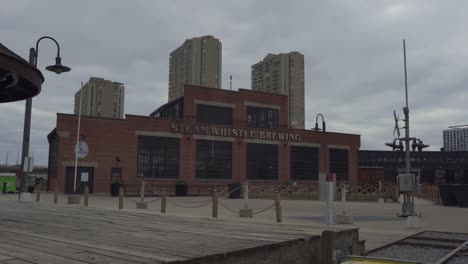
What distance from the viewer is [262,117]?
48.8 meters

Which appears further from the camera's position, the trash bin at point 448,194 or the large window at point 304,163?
the large window at point 304,163

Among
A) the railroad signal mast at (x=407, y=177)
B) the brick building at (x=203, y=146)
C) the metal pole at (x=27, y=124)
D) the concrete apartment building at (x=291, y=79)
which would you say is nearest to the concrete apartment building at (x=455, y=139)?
the concrete apartment building at (x=291, y=79)

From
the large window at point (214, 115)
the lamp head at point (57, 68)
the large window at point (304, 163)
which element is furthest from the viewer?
the large window at point (304, 163)

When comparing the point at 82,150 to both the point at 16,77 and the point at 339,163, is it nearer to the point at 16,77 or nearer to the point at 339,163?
the point at 339,163

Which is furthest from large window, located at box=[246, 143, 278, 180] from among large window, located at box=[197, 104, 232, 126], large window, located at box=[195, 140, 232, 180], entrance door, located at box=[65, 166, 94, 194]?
entrance door, located at box=[65, 166, 94, 194]

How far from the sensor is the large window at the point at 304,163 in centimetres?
4922

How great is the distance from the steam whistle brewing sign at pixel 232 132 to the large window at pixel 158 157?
130 centimetres

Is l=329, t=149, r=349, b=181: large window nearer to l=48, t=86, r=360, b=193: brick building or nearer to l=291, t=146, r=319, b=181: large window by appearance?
l=48, t=86, r=360, b=193: brick building

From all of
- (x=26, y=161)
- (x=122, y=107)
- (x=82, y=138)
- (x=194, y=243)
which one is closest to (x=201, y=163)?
(x=82, y=138)

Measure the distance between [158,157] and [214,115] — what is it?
7.18 m

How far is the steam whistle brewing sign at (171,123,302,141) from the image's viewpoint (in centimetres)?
4331

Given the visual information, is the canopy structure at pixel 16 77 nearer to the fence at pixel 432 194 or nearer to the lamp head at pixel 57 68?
the lamp head at pixel 57 68

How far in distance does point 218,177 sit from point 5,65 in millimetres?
37159

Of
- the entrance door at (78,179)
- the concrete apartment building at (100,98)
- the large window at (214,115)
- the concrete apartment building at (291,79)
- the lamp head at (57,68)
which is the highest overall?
the concrete apartment building at (291,79)
